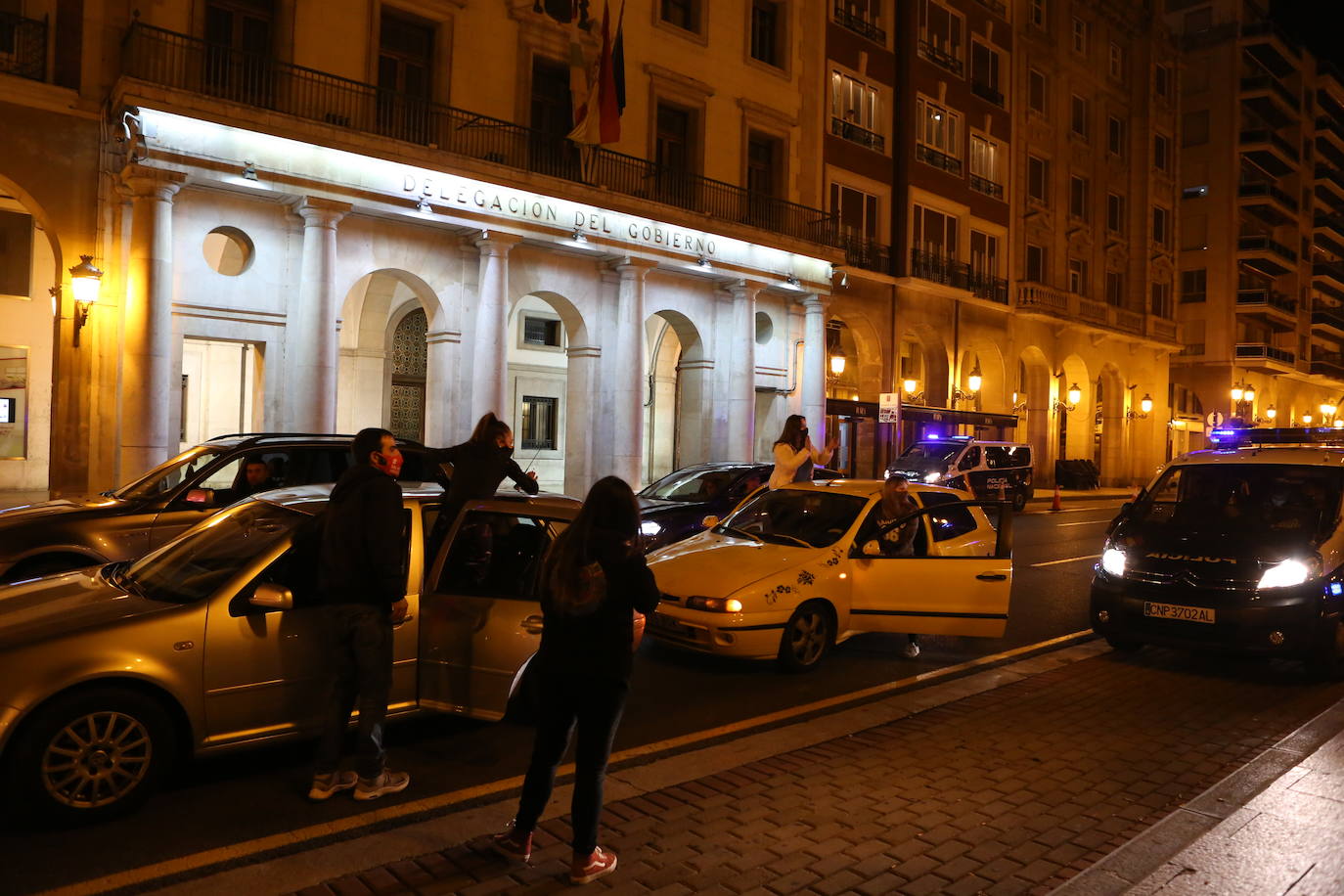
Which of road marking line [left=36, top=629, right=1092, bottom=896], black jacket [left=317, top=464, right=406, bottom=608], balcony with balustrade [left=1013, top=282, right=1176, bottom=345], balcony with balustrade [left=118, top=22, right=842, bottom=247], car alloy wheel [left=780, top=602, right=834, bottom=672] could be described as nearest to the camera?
road marking line [left=36, top=629, right=1092, bottom=896]

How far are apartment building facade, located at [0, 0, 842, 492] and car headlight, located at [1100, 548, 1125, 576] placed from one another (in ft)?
44.8

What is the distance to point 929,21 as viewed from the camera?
32.7 metres

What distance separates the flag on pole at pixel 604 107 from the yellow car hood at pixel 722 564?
48.6ft

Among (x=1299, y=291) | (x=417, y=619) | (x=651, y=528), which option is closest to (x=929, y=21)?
(x=651, y=528)

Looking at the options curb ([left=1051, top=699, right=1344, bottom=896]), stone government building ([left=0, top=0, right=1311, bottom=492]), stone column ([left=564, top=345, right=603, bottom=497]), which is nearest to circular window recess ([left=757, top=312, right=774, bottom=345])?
stone government building ([left=0, top=0, right=1311, bottom=492])

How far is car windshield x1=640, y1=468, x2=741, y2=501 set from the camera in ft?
43.2

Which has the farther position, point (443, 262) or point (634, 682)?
point (443, 262)

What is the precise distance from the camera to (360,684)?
4918 millimetres

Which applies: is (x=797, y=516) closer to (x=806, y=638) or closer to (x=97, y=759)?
(x=806, y=638)

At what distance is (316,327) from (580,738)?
50.7 ft

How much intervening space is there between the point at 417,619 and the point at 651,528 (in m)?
6.57

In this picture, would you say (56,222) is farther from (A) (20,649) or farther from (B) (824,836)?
(B) (824,836)

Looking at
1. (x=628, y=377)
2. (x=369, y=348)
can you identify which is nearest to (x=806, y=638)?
(x=628, y=377)

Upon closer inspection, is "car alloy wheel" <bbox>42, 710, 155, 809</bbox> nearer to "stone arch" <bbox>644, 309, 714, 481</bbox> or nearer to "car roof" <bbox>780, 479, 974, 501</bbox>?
"car roof" <bbox>780, 479, 974, 501</bbox>
